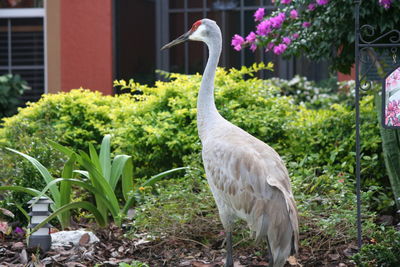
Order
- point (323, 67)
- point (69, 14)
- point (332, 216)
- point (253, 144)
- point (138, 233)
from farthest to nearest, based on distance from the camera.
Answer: point (323, 67) < point (69, 14) < point (138, 233) < point (332, 216) < point (253, 144)

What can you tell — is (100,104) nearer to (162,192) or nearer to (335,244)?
(162,192)

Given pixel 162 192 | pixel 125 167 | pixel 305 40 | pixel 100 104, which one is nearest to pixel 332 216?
pixel 162 192

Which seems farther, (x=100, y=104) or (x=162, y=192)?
Result: (x=100, y=104)

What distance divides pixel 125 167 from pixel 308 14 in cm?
234

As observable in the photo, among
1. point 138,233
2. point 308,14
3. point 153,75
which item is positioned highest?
point 308,14

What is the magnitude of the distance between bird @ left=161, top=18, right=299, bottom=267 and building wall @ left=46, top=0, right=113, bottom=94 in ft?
17.0

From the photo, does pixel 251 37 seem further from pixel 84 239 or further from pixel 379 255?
pixel 379 255

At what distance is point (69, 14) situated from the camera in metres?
9.71

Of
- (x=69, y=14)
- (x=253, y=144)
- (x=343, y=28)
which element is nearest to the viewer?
(x=253, y=144)

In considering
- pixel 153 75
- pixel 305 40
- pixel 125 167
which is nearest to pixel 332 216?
pixel 125 167

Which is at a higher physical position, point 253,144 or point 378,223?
point 253,144

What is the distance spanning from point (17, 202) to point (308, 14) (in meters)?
3.17

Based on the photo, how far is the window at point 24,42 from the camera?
33.8ft

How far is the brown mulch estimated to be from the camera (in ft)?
15.8
